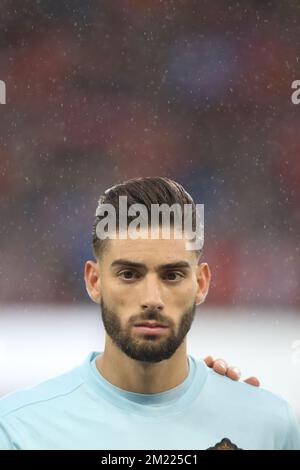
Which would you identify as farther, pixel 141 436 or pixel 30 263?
pixel 30 263

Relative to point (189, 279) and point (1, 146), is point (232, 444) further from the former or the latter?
point (1, 146)

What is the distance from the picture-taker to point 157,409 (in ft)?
4.47

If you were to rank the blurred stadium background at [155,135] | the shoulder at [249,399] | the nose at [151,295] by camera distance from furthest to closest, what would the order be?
the blurred stadium background at [155,135] → the shoulder at [249,399] → the nose at [151,295]

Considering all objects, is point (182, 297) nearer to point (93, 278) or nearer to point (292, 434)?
point (93, 278)

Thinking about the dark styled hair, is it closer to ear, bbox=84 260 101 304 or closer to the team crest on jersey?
ear, bbox=84 260 101 304

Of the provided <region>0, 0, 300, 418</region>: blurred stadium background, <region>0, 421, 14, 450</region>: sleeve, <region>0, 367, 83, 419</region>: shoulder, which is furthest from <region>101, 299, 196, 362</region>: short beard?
<region>0, 0, 300, 418</region>: blurred stadium background

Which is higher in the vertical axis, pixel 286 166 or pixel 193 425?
pixel 286 166

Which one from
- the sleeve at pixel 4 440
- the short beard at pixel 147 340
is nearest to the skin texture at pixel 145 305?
the short beard at pixel 147 340

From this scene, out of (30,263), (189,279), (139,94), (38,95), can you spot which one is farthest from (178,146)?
(189,279)

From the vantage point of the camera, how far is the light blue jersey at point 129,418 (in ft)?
4.41

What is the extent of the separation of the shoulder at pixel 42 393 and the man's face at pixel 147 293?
0.42 feet

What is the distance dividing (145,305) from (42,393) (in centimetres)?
27

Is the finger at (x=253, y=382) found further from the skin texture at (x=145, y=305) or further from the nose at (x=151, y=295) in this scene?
the nose at (x=151, y=295)

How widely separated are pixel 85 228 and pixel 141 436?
117cm
